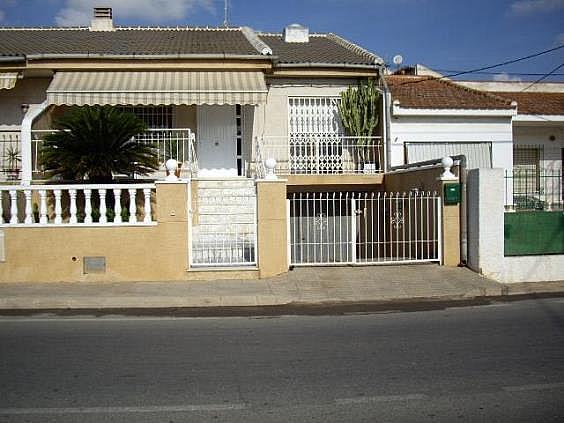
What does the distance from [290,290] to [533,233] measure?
197 inches

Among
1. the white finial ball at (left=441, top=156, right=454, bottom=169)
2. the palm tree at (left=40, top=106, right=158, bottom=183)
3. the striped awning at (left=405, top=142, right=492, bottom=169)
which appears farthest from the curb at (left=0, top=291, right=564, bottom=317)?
→ the striped awning at (left=405, top=142, right=492, bottom=169)

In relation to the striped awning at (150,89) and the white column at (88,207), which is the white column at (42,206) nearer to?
the white column at (88,207)

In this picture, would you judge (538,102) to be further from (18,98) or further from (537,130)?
(18,98)

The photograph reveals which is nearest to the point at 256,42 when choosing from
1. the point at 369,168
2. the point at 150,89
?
the point at 150,89

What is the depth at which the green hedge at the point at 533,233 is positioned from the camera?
38.5ft

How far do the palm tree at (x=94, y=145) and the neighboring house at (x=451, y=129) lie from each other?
7629 millimetres

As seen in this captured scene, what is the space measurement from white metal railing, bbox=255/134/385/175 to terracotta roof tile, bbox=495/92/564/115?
550 cm

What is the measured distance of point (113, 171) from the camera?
12273mm

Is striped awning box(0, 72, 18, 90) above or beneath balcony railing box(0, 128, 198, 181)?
above

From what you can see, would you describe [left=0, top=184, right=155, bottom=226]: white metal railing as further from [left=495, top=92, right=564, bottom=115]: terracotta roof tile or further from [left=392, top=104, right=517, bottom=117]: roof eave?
[left=495, top=92, right=564, bottom=115]: terracotta roof tile

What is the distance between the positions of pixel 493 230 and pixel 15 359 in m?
8.67

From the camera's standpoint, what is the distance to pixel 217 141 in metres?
17.5

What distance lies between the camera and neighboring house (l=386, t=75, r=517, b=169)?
1692 cm

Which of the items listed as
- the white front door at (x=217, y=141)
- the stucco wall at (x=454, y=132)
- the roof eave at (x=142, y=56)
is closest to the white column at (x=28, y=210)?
the roof eave at (x=142, y=56)
